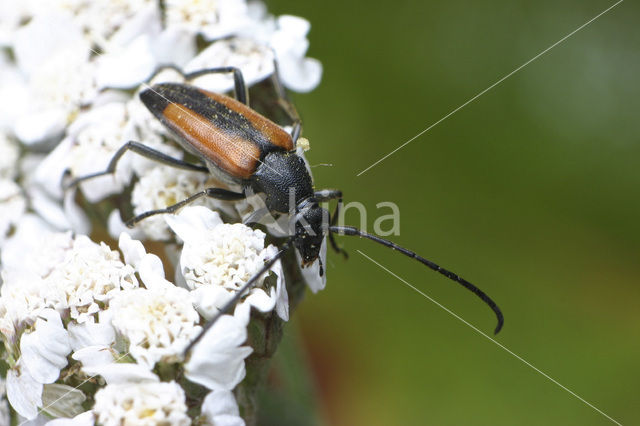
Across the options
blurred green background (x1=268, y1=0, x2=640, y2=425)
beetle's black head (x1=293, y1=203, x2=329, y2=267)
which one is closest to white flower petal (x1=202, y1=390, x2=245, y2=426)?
beetle's black head (x1=293, y1=203, x2=329, y2=267)

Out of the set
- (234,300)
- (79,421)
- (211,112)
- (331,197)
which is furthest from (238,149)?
(79,421)

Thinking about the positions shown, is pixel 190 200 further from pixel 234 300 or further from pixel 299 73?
pixel 299 73

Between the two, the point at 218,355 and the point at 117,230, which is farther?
the point at 117,230

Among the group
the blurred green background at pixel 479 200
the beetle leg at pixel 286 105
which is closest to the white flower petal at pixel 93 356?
the beetle leg at pixel 286 105

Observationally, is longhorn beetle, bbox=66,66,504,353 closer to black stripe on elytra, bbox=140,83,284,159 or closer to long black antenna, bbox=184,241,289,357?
black stripe on elytra, bbox=140,83,284,159

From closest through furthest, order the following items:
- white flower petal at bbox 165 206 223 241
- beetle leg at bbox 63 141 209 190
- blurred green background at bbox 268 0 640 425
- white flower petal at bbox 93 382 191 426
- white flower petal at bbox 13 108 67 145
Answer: white flower petal at bbox 93 382 191 426 → white flower petal at bbox 165 206 223 241 → beetle leg at bbox 63 141 209 190 → white flower petal at bbox 13 108 67 145 → blurred green background at bbox 268 0 640 425

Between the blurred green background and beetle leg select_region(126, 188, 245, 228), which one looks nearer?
beetle leg select_region(126, 188, 245, 228)

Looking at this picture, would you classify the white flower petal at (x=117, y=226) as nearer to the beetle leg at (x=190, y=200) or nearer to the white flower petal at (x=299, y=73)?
the beetle leg at (x=190, y=200)

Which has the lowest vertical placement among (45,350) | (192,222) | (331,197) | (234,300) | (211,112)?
(45,350)

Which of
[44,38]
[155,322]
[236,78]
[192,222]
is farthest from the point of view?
[44,38]
